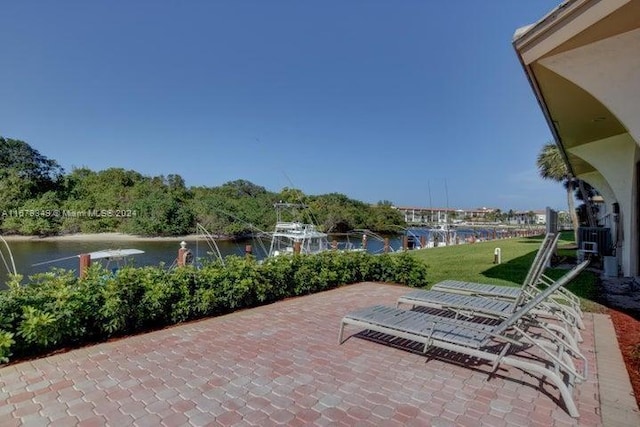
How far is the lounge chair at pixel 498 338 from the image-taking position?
2969 millimetres

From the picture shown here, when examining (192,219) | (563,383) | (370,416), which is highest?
(192,219)

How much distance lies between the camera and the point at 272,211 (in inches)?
1948

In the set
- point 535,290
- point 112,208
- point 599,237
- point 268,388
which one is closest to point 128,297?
point 268,388

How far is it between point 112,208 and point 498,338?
2112 inches

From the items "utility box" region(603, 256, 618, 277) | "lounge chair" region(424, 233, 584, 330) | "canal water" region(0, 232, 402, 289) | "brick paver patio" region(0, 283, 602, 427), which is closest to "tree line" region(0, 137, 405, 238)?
"canal water" region(0, 232, 402, 289)

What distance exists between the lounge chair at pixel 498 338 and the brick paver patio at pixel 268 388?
0.68 feet

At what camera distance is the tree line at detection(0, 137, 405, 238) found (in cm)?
4406

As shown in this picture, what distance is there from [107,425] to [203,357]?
4.36 feet

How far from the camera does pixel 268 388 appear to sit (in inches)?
124

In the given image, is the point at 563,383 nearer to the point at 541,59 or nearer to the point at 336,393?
the point at 336,393

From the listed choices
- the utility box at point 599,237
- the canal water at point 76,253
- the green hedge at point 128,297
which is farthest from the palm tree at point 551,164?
the green hedge at point 128,297

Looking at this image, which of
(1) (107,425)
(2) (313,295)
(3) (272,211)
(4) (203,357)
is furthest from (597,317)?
(3) (272,211)

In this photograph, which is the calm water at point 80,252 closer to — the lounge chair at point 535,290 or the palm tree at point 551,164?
the lounge chair at point 535,290

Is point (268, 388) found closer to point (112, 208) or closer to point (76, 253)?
point (76, 253)
